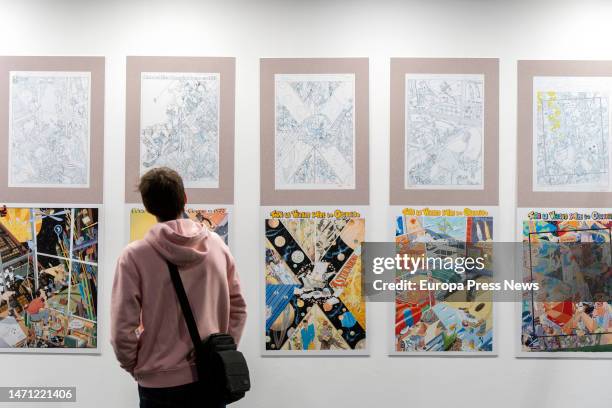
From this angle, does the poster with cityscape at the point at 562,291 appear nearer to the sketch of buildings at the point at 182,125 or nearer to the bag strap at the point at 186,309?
the sketch of buildings at the point at 182,125

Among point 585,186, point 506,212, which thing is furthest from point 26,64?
point 585,186

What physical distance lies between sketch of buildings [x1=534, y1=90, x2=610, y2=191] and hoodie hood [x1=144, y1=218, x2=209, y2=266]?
1.75m

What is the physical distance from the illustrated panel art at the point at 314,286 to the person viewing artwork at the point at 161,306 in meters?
0.86

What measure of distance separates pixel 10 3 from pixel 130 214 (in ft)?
3.98

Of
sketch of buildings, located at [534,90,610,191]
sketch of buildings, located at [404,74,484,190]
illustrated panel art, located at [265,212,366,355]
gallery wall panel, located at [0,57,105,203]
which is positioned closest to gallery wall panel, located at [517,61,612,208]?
sketch of buildings, located at [534,90,610,191]

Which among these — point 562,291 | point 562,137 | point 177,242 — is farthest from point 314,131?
point 562,291

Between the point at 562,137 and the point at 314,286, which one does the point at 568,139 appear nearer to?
the point at 562,137

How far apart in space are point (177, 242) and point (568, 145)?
1.98m

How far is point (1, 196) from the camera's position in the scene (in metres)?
2.73

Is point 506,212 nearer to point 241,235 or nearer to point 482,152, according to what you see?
point 482,152

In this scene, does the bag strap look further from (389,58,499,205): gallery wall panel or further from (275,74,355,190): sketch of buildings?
(389,58,499,205): gallery wall panel

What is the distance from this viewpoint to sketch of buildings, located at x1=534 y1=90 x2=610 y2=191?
2744 mm

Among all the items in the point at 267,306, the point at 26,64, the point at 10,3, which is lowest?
the point at 267,306

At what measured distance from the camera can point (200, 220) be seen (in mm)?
2709
